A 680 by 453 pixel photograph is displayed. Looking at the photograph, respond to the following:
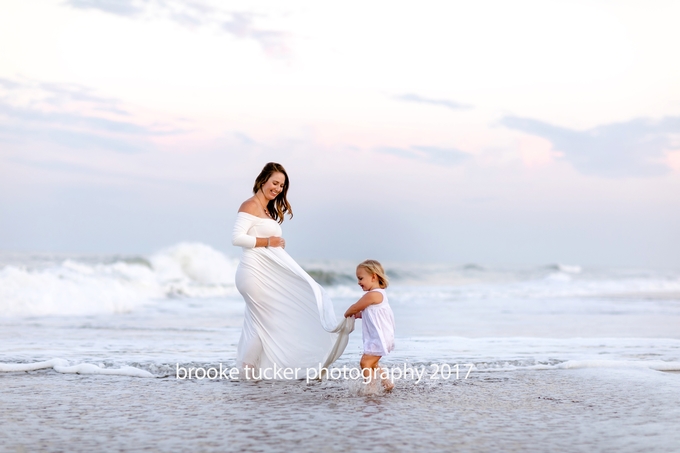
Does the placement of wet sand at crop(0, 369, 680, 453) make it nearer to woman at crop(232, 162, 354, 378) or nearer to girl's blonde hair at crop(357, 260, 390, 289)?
woman at crop(232, 162, 354, 378)

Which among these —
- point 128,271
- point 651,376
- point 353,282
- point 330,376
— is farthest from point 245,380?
point 353,282

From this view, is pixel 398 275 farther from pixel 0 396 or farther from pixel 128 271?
pixel 0 396

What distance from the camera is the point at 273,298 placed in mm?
6457

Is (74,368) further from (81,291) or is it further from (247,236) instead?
(81,291)

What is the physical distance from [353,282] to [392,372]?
2573cm

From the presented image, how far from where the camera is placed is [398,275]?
125 feet

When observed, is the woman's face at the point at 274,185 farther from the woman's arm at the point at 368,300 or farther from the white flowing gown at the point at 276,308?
the woman's arm at the point at 368,300

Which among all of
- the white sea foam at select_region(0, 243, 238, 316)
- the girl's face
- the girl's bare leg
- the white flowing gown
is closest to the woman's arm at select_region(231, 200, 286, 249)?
the white flowing gown

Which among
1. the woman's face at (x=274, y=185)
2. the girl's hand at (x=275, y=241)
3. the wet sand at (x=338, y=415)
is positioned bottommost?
the wet sand at (x=338, y=415)

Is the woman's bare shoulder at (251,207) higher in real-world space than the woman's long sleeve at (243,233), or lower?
higher

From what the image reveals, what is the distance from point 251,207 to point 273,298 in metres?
0.89

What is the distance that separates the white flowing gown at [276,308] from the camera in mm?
6305

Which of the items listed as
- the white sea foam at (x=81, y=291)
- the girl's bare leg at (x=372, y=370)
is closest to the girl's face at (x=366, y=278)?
the girl's bare leg at (x=372, y=370)

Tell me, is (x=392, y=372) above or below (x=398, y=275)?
below
